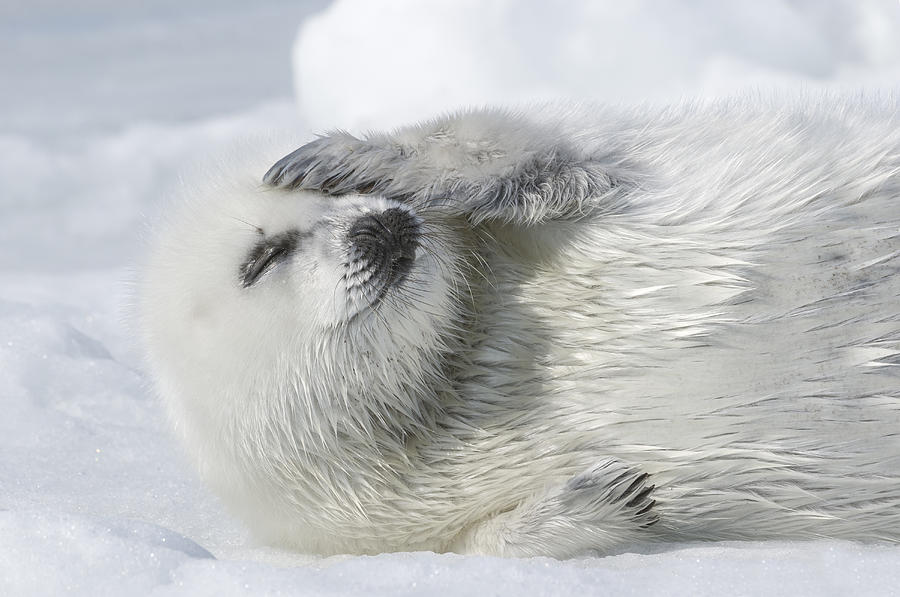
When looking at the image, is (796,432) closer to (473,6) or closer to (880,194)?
(880,194)

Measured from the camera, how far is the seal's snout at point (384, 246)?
6.98 feet

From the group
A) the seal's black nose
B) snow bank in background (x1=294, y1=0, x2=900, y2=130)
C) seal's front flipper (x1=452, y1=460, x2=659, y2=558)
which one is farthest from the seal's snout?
snow bank in background (x1=294, y1=0, x2=900, y2=130)

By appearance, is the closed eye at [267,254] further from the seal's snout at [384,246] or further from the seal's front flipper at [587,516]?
the seal's front flipper at [587,516]

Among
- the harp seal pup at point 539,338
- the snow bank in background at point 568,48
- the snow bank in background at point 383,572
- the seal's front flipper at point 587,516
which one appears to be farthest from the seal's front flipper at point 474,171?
the snow bank in background at point 568,48

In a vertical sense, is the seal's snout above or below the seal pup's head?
above

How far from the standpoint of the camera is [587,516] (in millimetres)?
2076

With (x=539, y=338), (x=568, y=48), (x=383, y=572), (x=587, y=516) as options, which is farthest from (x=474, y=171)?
(x=568, y=48)

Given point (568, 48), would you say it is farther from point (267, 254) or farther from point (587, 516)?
point (587, 516)

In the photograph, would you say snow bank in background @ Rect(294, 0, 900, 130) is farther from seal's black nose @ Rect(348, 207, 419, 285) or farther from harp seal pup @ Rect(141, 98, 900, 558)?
seal's black nose @ Rect(348, 207, 419, 285)

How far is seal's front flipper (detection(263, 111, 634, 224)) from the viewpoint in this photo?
220 cm

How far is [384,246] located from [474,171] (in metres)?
0.25

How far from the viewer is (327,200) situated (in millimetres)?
2230

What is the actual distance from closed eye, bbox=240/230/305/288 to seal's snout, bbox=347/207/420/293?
0.42ft

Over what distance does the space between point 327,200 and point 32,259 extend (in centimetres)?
460
